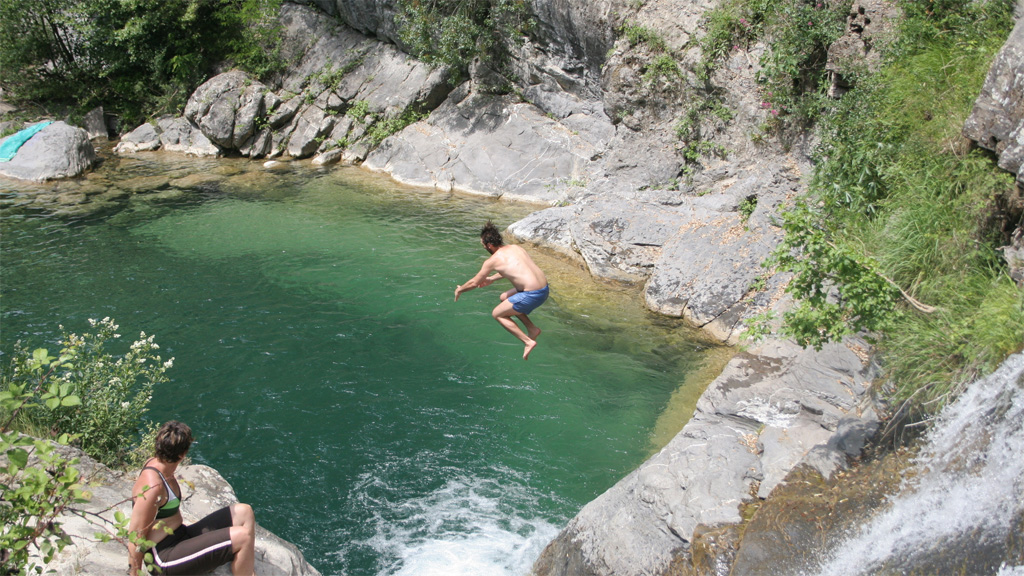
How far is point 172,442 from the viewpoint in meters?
4.57

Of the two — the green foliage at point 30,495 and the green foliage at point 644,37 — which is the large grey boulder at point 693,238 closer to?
the green foliage at point 644,37

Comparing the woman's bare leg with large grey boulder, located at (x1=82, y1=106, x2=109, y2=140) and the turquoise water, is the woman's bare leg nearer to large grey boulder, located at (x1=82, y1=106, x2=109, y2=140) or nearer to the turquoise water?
the turquoise water

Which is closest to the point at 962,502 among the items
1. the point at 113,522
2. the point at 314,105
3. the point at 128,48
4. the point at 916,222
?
the point at 916,222

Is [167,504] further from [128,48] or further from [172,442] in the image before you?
[128,48]

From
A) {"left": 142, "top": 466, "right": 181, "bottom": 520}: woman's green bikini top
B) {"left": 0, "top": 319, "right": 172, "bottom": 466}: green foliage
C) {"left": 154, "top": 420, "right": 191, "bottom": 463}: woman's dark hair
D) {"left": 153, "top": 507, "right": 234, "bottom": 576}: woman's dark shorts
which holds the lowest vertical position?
{"left": 0, "top": 319, "right": 172, "bottom": 466}: green foliage

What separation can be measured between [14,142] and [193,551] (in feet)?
70.4

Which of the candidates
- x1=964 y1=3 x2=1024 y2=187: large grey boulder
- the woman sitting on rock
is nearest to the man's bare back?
the woman sitting on rock

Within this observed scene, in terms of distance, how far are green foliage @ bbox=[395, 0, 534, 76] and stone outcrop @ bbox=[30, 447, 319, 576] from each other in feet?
53.5

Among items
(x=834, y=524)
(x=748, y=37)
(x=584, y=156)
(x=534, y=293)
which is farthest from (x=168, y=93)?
(x=834, y=524)

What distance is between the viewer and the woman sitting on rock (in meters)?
4.50

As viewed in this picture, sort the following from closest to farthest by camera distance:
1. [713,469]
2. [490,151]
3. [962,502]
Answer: [962,502] → [713,469] → [490,151]

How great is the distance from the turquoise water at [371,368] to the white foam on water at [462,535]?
19 millimetres

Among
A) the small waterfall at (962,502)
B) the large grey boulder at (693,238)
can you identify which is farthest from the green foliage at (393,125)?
the small waterfall at (962,502)

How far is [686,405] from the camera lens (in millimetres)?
8750
